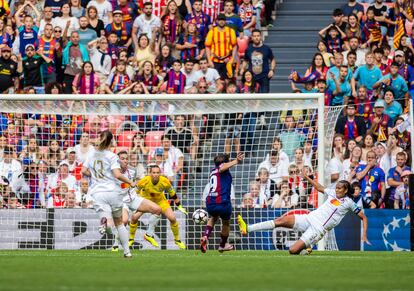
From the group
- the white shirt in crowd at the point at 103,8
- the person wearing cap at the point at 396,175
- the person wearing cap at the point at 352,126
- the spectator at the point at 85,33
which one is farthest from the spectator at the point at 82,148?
the person wearing cap at the point at 396,175

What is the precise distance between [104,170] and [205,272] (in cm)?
381

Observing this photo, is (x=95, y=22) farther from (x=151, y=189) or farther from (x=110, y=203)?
(x=110, y=203)

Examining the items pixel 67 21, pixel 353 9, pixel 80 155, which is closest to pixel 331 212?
pixel 80 155

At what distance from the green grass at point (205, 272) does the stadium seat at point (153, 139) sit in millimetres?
5141

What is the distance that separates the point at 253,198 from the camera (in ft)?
75.6

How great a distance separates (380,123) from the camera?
80.8 feet

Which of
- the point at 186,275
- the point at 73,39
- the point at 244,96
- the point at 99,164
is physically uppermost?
the point at 73,39

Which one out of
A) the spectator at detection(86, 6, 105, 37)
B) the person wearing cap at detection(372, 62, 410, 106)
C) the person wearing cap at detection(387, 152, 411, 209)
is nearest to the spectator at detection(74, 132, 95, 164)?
the spectator at detection(86, 6, 105, 37)

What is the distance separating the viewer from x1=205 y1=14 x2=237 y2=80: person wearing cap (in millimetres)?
26969

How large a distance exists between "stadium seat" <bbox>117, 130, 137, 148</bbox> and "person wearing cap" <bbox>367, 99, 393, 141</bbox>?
16.9ft

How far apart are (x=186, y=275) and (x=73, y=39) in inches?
555

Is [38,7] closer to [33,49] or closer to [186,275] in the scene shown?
[33,49]

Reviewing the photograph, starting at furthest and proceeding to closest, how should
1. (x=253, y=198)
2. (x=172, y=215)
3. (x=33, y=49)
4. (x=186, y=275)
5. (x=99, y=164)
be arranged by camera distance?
(x=33, y=49)
(x=253, y=198)
(x=172, y=215)
(x=99, y=164)
(x=186, y=275)

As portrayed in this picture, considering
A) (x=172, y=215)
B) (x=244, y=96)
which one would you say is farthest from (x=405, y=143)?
(x=172, y=215)
